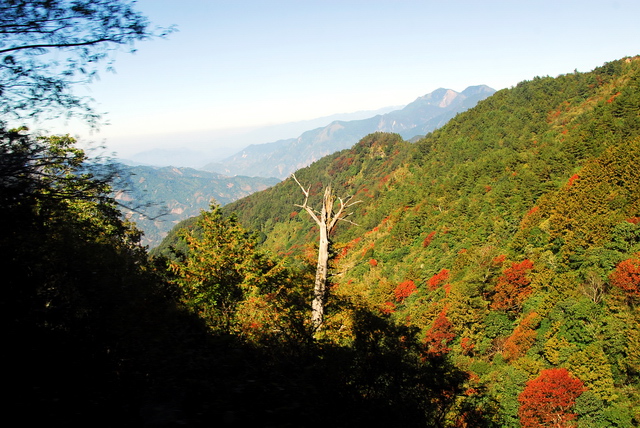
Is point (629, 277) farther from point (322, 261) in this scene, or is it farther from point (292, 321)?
point (292, 321)

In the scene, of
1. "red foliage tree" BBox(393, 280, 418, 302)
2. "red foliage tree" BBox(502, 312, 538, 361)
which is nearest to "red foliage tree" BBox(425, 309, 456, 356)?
"red foliage tree" BBox(502, 312, 538, 361)

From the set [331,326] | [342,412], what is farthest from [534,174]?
[342,412]

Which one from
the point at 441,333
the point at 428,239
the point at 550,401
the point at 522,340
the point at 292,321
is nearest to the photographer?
the point at 292,321

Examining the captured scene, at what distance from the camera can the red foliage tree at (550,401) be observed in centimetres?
1454

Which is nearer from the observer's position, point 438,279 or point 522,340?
point 522,340

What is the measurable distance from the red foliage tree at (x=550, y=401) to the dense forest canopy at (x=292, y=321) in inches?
3.5

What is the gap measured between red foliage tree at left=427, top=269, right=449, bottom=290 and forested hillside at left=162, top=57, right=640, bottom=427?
241 mm

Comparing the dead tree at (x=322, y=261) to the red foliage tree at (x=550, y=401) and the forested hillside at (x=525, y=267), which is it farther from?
the red foliage tree at (x=550, y=401)

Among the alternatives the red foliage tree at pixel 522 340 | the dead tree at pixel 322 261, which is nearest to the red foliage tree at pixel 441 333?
the red foliage tree at pixel 522 340

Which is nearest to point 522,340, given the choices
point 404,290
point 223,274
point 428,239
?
point 404,290

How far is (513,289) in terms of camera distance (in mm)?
28531

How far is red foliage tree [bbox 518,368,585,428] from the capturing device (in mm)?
14541

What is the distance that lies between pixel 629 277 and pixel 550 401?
10.3 m

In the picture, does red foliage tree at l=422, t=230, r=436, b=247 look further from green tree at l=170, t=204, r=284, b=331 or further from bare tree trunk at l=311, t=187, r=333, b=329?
green tree at l=170, t=204, r=284, b=331
